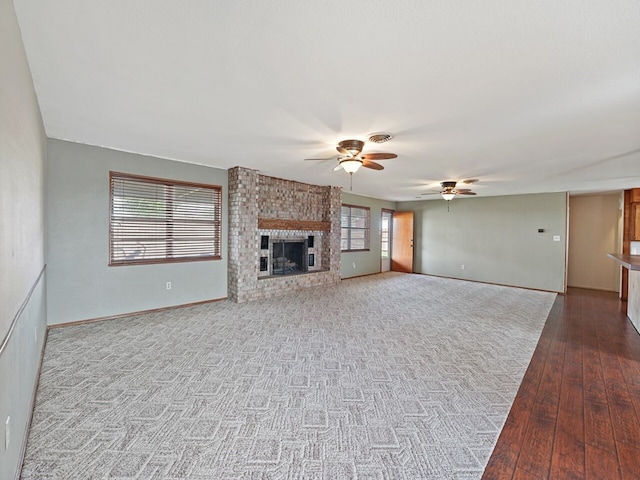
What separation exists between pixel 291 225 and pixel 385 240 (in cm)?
444

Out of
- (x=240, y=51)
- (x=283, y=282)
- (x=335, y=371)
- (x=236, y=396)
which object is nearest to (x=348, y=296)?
(x=283, y=282)

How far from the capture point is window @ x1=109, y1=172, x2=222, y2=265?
14.2ft

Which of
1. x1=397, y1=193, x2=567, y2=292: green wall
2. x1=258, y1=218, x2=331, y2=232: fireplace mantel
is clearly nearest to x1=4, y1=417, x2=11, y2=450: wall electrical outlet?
x1=258, y1=218, x2=331, y2=232: fireplace mantel

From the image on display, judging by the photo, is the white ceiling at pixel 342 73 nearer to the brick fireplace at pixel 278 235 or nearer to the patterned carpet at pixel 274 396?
the brick fireplace at pixel 278 235

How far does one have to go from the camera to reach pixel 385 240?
9.78 metres

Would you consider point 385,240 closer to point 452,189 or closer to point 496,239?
point 496,239

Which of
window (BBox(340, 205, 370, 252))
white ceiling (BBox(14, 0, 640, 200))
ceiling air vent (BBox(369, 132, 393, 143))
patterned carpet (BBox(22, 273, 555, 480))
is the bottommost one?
patterned carpet (BBox(22, 273, 555, 480))

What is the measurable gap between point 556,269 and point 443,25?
7.60 meters

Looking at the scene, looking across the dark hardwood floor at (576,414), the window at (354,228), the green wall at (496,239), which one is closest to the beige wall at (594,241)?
the green wall at (496,239)

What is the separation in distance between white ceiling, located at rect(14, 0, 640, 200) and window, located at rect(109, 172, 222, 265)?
816mm

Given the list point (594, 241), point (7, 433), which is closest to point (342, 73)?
point (7, 433)

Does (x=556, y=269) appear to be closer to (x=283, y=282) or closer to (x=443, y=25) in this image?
(x=283, y=282)

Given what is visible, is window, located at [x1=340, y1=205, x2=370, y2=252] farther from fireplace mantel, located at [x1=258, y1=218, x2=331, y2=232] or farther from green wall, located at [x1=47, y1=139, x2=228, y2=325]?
green wall, located at [x1=47, y1=139, x2=228, y2=325]

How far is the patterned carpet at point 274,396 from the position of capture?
5.62 feet
